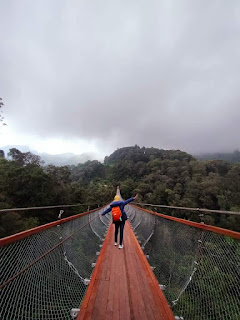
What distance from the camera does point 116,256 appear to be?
314 centimetres

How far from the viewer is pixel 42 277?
5.41 ft

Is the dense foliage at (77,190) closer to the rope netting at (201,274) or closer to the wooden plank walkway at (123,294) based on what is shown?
the wooden plank walkway at (123,294)

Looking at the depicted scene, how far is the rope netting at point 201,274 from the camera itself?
141 cm

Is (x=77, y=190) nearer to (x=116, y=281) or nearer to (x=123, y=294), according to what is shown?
(x=116, y=281)

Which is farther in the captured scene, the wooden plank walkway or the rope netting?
the wooden plank walkway

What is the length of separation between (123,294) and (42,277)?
0.84m

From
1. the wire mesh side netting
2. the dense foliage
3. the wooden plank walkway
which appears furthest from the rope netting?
the dense foliage

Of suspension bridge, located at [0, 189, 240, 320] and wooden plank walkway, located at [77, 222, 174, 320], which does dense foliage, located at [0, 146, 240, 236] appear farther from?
suspension bridge, located at [0, 189, 240, 320]

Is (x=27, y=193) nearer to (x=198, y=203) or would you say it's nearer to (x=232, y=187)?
(x=198, y=203)

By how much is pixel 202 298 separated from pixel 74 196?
25.3m

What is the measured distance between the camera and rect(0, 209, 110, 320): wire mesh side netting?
4.08 feet

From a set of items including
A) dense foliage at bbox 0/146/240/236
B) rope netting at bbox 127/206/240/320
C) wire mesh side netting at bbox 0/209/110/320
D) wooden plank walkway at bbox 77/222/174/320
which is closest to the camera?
wire mesh side netting at bbox 0/209/110/320

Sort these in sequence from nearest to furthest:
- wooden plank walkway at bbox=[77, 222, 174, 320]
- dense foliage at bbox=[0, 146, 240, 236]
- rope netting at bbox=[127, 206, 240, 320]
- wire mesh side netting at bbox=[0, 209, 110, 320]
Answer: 1. wire mesh side netting at bbox=[0, 209, 110, 320]
2. rope netting at bbox=[127, 206, 240, 320]
3. wooden plank walkway at bbox=[77, 222, 174, 320]
4. dense foliage at bbox=[0, 146, 240, 236]

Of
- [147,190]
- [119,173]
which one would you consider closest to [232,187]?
[147,190]
